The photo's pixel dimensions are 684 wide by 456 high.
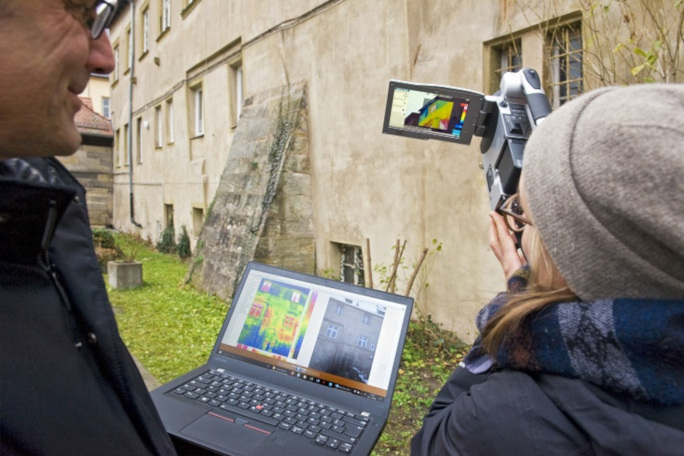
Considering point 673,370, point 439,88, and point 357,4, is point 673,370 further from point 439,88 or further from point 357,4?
point 357,4

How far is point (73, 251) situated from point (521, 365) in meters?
1.00

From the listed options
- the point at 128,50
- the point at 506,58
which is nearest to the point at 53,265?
the point at 506,58

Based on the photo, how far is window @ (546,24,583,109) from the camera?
397cm

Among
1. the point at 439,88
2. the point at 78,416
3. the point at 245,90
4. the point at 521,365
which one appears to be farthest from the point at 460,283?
the point at 245,90

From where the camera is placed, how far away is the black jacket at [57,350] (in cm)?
82

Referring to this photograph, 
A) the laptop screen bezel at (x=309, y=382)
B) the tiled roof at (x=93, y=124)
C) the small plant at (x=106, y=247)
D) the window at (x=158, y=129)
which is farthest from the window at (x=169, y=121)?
the laptop screen bezel at (x=309, y=382)

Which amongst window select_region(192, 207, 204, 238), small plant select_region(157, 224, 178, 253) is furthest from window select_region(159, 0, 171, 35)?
small plant select_region(157, 224, 178, 253)

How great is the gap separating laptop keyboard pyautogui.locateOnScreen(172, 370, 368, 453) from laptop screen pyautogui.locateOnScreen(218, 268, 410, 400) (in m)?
0.08

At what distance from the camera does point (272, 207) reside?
7.15 meters

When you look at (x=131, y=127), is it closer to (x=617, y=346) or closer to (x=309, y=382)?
(x=309, y=382)

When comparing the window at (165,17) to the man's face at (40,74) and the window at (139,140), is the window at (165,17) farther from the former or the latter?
the man's face at (40,74)

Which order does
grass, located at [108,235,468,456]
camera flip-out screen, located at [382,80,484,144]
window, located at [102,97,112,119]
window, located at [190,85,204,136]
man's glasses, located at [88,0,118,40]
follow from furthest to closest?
1. window, located at [102,97,112,119]
2. window, located at [190,85,204,136]
3. grass, located at [108,235,468,456]
4. camera flip-out screen, located at [382,80,484,144]
5. man's glasses, located at [88,0,118,40]

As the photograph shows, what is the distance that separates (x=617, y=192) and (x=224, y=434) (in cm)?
108

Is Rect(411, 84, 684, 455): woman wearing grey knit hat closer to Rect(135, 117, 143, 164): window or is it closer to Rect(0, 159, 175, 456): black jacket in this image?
Rect(0, 159, 175, 456): black jacket
